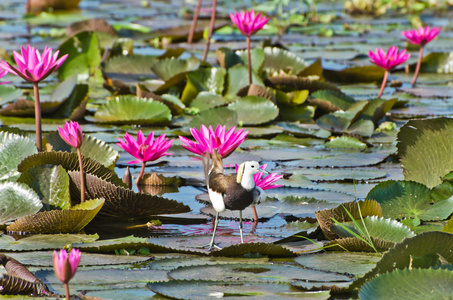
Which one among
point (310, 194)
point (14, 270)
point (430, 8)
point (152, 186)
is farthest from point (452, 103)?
point (430, 8)

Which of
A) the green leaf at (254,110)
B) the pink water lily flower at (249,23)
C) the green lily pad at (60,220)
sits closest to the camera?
the green lily pad at (60,220)

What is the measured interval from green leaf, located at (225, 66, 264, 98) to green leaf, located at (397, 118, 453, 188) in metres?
1.81

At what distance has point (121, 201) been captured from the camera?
7.37 feet

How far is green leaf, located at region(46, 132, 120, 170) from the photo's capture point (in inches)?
103

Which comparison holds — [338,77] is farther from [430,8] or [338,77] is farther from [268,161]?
[430,8]

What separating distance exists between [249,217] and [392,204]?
1.66ft

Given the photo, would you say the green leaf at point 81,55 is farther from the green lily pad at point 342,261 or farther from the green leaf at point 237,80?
the green lily pad at point 342,261

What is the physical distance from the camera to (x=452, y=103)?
14.1 ft

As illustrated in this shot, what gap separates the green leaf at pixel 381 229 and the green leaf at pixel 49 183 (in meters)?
0.93

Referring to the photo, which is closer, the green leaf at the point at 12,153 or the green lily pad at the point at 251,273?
the green lily pad at the point at 251,273

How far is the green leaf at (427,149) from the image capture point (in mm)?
2451

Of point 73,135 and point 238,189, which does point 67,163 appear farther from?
point 238,189

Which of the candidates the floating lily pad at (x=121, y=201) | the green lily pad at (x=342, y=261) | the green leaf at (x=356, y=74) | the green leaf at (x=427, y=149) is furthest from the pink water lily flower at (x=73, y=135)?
the green leaf at (x=356, y=74)

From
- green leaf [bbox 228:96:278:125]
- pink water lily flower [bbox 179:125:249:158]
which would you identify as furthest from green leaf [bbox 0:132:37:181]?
green leaf [bbox 228:96:278:125]
